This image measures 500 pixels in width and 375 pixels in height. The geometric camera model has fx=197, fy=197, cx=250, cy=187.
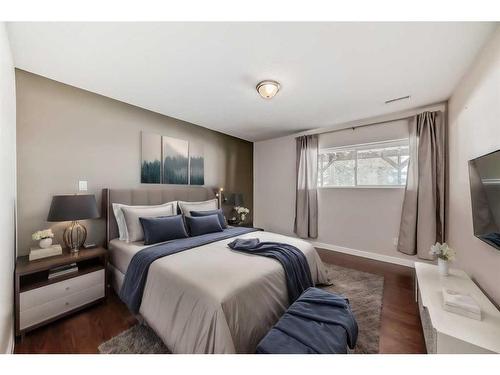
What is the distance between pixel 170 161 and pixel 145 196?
698 millimetres

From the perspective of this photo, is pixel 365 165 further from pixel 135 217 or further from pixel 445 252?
pixel 135 217

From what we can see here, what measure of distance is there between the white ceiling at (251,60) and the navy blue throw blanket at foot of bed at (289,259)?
173cm

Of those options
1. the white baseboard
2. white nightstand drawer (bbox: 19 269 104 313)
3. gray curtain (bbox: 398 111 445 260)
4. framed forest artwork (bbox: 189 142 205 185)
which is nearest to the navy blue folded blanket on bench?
white nightstand drawer (bbox: 19 269 104 313)

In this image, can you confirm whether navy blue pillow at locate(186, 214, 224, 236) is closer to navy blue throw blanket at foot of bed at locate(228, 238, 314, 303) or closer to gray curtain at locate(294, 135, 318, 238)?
navy blue throw blanket at foot of bed at locate(228, 238, 314, 303)

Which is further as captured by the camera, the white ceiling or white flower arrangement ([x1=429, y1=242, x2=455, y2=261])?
white flower arrangement ([x1=429, y1=242, x2=455, y2=261])

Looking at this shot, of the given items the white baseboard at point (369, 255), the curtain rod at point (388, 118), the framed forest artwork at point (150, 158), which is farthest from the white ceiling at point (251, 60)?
the white baseboard at point (369, 255)

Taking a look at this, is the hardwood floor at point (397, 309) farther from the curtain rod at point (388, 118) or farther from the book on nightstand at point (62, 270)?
the book on nightstand at point (62, 270)

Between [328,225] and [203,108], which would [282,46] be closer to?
[203,108]

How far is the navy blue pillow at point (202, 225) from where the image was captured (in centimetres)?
256

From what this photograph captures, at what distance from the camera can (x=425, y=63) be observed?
1784 mm

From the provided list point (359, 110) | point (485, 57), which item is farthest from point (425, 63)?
point (359, 110)

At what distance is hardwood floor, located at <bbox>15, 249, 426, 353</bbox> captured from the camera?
1.46m

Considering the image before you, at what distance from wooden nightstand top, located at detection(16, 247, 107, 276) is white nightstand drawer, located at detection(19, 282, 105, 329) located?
0.30 m

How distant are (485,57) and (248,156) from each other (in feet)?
12.3
